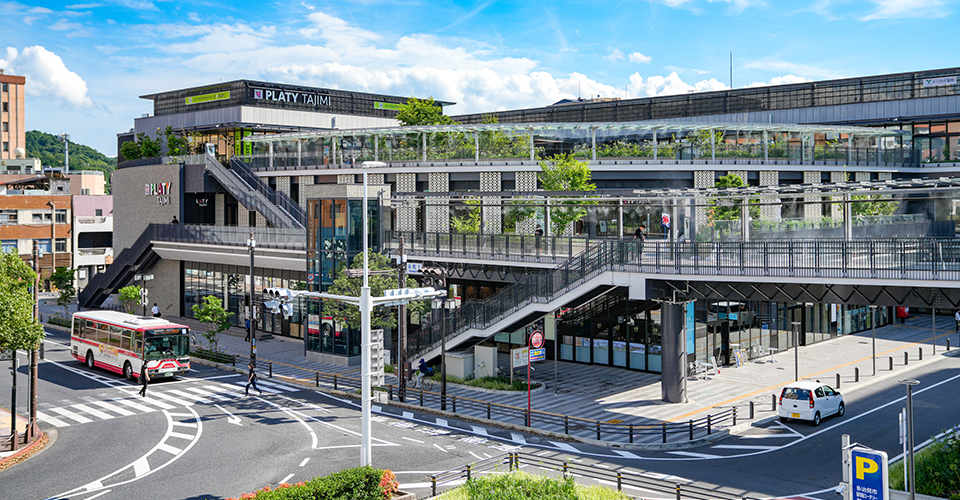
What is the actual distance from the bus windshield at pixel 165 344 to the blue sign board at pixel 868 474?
31.5 metres

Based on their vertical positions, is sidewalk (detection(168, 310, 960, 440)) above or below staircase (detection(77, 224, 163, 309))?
below

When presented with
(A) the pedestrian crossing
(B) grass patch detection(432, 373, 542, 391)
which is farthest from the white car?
(A) the pedestrian crossing

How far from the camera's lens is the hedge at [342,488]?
17.5 m

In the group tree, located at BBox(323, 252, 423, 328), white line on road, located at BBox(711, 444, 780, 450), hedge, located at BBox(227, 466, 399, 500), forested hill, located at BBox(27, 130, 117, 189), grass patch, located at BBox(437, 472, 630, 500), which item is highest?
forested hill, located at BBox(27, 130, 117, 189)

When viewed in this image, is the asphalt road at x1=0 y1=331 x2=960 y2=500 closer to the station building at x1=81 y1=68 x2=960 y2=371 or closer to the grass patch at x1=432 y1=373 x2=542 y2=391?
the grass patch at x1=432 y1=373 x2=542 y2=391

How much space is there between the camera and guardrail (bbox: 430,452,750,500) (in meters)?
20.2

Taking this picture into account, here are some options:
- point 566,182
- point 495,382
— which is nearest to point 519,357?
point 495,382

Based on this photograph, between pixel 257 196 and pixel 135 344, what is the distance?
21.7 metres

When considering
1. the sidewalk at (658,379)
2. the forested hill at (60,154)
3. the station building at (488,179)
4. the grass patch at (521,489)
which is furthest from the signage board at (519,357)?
the forested hill at (60,154)

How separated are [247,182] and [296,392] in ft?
102

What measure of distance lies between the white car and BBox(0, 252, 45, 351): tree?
26547mm

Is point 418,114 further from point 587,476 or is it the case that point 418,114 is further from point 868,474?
point 868,474

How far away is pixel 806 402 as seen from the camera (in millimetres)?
30125

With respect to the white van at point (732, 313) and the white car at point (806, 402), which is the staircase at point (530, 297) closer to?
the white car at point (806, 402)
